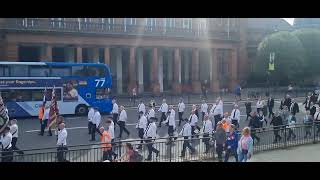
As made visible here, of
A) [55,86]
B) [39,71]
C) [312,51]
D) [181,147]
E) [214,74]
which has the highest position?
[312,51]

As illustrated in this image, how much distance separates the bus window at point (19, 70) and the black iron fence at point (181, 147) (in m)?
9.90

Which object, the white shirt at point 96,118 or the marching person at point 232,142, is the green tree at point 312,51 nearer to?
the white shirt at point 96,118

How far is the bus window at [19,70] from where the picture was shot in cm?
2266

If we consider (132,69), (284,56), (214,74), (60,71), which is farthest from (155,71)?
(60,71)

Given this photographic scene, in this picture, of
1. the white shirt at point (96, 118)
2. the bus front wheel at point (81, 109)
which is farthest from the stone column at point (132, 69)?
the white shirt at point (96, 118)

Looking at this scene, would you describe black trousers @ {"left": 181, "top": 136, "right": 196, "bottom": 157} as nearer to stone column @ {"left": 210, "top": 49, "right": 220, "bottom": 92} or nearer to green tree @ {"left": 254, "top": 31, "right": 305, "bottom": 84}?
stone column @ {"left": 210, "top": 49, "right": 220, "bottom": 92}

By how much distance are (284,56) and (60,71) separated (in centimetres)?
2988

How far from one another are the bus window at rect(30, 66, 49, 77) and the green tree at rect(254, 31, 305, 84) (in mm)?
30092

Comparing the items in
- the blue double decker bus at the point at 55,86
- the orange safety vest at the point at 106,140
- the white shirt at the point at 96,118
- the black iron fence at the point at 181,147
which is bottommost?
the black iron fence at the point at 181,147

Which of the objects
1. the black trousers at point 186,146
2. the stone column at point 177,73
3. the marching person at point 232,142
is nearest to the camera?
the marching person at point 232,142

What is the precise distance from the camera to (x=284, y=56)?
45.7m

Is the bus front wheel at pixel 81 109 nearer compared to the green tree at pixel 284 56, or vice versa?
the bus front wheel at pixel 81 109

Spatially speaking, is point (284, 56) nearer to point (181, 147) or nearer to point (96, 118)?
point (96, 118)

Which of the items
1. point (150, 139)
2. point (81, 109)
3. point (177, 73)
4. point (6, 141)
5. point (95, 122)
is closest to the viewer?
point (6, 141)
